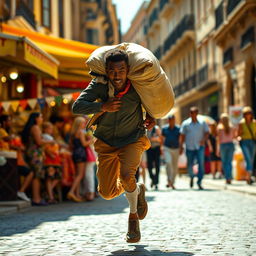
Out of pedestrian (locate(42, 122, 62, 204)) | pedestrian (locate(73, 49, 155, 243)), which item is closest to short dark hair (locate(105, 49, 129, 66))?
pedestrian (locate(73, 49, 155, 243))

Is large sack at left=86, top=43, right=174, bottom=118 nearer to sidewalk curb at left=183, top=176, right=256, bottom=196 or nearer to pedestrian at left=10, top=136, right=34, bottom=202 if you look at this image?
pedestrian at left=10, top=136, right=34, bottom=202

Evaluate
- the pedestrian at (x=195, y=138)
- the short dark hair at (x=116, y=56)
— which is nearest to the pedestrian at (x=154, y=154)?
the pedestrian at (x=195, y=138)

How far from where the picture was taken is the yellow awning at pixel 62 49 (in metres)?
13.9

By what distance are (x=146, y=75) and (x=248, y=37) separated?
21.3 metres

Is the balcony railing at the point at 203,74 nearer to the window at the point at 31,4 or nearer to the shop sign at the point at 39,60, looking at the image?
the window at the point at 31,4

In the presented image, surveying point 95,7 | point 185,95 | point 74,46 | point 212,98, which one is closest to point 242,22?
point 212,98

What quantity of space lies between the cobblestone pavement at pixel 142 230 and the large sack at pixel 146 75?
1294 millimetres

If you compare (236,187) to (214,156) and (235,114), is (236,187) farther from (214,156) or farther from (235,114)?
(235,114)

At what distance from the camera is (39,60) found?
12375mm

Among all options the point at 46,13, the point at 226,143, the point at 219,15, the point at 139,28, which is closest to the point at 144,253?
the point at 226,143

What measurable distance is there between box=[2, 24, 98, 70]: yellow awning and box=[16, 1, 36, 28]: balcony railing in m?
7.22

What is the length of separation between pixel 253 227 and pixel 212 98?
29876 millimetres

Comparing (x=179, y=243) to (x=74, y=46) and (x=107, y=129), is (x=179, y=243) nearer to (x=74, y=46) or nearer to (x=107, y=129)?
(x=107, y=129)

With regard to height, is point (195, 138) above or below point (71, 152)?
above
